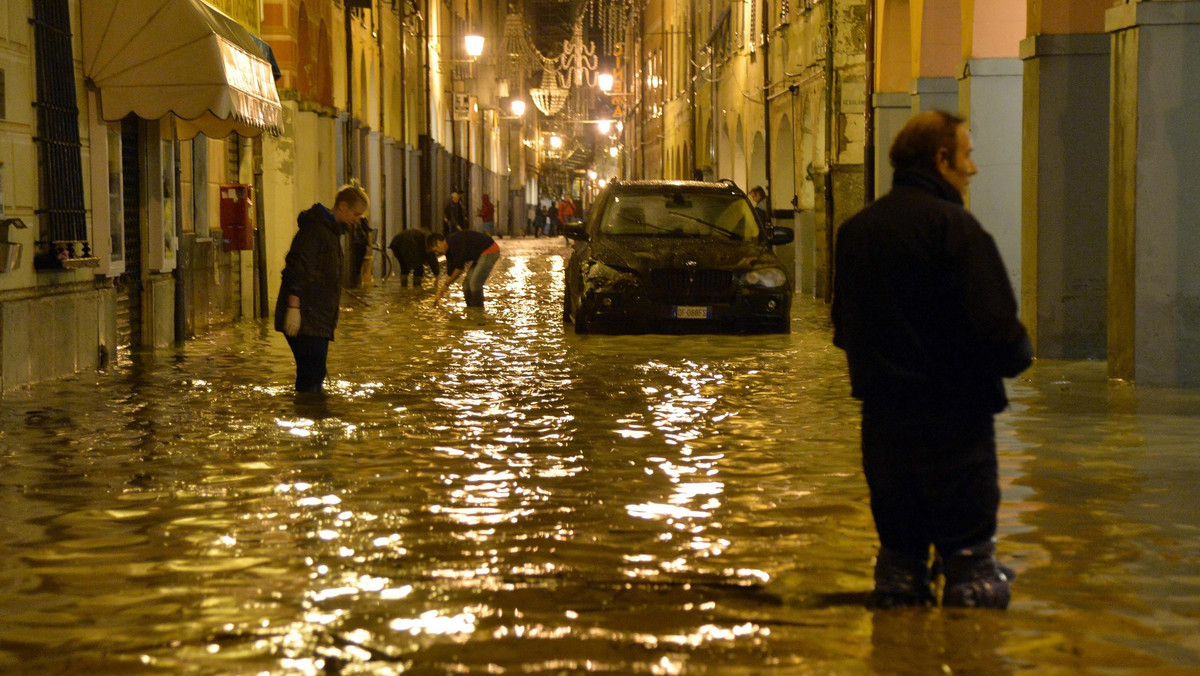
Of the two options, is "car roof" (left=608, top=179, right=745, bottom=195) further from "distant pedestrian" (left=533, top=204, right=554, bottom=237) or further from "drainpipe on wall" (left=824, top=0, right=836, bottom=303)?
"distant pedestrian" (left=533, top=204, right=554, bottom=237)

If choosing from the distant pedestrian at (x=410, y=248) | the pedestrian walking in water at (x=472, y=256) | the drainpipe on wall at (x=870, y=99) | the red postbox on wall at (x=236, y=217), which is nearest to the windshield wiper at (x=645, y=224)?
the red postbox on wall at (x=236, y=217)

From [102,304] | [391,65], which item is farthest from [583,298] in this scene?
[391,65]

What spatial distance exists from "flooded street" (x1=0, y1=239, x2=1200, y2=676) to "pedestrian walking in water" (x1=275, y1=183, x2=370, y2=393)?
58cm

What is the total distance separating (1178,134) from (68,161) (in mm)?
8484

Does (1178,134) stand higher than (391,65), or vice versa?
(391,65)

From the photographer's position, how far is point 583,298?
59.1 ft

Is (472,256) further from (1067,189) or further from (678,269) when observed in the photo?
(1067,189)

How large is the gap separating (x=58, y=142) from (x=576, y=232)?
601 cm

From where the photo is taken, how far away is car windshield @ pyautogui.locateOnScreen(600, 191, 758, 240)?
18609 millimetres

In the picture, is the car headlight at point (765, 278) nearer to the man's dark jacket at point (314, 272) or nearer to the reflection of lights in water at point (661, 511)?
the man's dark jacket at point (314, 272)

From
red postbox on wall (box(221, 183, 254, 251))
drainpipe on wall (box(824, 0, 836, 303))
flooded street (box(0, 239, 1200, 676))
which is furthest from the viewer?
drainpipe on wall (box(824, 0, 836, 303))

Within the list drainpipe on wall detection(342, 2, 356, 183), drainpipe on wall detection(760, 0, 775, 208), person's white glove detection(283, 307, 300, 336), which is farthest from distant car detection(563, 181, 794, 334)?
drainpipe on wall detection(760, 0, 775, 208)

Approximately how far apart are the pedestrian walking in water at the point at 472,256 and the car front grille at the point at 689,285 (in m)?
6.33

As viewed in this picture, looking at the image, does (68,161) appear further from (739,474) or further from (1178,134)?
(1178,134)
